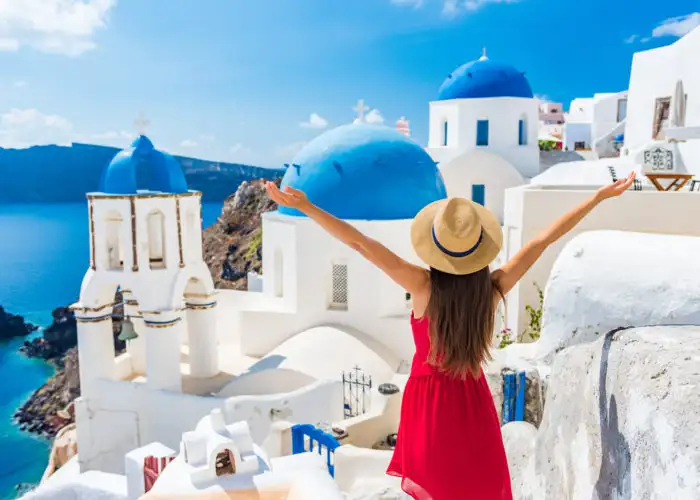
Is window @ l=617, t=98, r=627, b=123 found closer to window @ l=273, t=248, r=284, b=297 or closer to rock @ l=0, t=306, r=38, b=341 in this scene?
window @ l=273, t=248, r=284, b=297

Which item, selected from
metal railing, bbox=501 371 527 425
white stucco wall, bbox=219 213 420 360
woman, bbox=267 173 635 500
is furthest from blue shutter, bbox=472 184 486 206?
woman, bbox=267 173 635 500

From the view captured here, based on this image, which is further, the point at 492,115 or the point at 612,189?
the point at 492,115

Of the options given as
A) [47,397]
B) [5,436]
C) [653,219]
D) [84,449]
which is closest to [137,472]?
[84,449]

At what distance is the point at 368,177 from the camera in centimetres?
1111

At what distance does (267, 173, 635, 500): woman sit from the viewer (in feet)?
7.57

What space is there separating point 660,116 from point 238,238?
1022 inches

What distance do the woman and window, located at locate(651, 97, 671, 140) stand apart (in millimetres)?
13536

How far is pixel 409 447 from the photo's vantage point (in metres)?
2.52

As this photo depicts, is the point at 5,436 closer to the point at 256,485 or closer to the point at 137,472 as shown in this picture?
the point at 137,472

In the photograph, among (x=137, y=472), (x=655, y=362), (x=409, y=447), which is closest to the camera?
(x=655, y=362)

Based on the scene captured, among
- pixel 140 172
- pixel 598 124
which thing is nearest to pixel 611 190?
pixel 140 172

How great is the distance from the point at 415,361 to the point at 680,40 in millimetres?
13916

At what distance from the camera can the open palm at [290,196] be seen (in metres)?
2.31

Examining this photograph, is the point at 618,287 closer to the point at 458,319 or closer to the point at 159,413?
the point at 458,319
